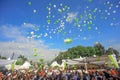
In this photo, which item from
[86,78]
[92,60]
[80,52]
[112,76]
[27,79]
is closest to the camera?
[112,76]

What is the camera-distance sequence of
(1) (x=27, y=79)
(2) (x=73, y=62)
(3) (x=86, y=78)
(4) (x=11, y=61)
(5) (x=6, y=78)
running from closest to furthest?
(3) (x=86, y=78) < (5) (x=6, y=78) < (1) (x=27, y=79) < (4) (x=11, y=61) < (2) (x=73, y=62)

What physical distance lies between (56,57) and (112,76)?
8638cm

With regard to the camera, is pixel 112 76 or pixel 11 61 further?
pixel 11 61

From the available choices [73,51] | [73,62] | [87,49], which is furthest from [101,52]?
[73,62]

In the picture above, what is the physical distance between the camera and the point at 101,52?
70875 mm

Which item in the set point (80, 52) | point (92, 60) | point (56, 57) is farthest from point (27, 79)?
point (56, 57)

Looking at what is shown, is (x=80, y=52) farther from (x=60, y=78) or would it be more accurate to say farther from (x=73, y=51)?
(x=60, y=78)

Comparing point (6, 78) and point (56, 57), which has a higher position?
point (56, 57)

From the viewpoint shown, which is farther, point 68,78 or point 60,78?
point 60,78

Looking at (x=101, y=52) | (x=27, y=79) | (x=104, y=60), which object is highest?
(x=101, y=52)

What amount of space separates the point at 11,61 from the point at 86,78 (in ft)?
28.7

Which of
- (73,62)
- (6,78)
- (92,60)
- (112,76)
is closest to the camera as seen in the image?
(112,76)

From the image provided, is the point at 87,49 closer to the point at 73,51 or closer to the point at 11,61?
the point at 73,51

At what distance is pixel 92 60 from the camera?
1983 cm
